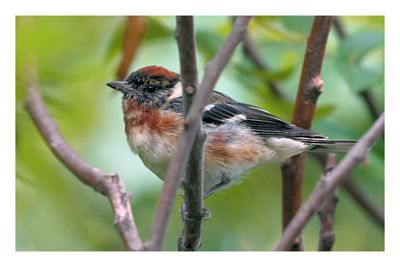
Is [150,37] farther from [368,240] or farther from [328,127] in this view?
[368,240]

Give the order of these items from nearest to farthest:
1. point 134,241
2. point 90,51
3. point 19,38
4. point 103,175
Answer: point 19,38 → point 134,241 → point 103,175 → point 90,51

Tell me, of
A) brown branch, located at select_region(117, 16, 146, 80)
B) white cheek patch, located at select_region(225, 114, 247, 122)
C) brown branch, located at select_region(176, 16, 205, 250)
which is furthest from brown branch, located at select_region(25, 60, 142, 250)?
white cheek patch, located at select_region(225, 114, 247, 122)

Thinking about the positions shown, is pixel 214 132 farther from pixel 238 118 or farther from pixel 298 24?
pixel 298 24

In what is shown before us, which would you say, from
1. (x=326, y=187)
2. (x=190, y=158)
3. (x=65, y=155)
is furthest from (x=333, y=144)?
(x=326, y=187)

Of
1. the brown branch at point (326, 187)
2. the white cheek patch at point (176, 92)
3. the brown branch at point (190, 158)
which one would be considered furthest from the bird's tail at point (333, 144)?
the brown branch at point (326, 187)

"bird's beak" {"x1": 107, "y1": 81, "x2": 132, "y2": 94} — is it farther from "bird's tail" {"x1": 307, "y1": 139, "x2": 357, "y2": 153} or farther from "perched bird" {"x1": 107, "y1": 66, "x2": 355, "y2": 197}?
"bird's tail" {"x1": 307, "y1": 139, "x2": 357, "y2": 153}

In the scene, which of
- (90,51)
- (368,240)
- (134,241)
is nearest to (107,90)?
(90,51)
